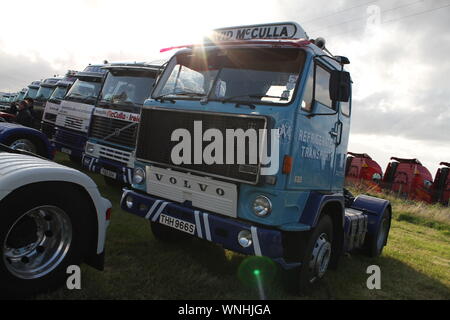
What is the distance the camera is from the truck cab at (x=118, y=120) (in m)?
7.27

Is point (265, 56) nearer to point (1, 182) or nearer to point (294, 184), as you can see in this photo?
point (294, 184)

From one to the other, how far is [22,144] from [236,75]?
207 inches

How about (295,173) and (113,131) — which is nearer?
(295,173)

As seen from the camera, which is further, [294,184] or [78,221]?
[294,184]

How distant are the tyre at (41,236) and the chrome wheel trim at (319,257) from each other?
2448 mm

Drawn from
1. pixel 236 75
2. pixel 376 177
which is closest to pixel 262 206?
pixel 236 75

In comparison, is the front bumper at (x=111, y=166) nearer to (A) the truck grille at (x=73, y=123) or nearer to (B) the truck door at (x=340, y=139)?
(A) the truck grille at (x=73, y=123)

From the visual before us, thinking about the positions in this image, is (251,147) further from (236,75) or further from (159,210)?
(159,210)

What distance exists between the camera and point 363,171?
63.9 ft

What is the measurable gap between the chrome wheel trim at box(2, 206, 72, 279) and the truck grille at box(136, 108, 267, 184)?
1.45 meters

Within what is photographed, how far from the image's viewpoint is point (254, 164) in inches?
143

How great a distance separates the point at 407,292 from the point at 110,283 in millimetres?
3890

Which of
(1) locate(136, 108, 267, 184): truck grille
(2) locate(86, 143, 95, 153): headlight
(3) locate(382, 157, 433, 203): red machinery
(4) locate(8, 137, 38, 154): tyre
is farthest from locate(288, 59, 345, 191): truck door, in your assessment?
(3) locate(382, 157, 433, 203): red machinery

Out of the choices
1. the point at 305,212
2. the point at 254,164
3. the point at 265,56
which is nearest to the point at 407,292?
the point at 305,212
